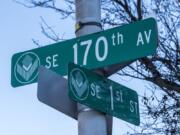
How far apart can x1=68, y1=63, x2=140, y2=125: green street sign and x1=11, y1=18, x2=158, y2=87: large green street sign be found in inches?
4.7

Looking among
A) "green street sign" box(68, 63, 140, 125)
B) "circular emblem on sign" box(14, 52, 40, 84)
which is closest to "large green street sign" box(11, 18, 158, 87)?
"circular emblem on sign" box(14, 52, 40, 84)

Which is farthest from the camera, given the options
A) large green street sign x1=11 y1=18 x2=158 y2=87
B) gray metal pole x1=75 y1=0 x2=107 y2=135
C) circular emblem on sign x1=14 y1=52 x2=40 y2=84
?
circular emblem on sign x1=14 y1=52 x2=40 y2=84

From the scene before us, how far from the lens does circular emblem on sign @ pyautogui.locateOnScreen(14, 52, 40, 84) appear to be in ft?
12.5

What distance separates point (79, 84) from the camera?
3625 millimetres

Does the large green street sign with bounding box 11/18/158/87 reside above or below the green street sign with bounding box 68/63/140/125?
above

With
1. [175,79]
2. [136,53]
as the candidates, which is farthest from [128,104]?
[175,79]

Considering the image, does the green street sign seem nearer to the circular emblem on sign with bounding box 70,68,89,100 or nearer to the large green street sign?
the circular emblem on sign with bounding box 70,68,89,100

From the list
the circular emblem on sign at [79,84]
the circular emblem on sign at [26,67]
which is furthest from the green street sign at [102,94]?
the circular emblem on sign at [26,67]

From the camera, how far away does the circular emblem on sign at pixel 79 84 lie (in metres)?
3.56

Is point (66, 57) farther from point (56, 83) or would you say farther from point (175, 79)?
point (175, 79)

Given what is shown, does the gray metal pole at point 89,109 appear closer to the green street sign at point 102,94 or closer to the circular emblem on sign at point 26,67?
the green street sign at point 102,94

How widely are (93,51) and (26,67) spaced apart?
50 centimetres

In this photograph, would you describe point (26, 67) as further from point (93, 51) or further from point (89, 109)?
Result: point (89, 109)

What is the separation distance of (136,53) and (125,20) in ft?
14.7
